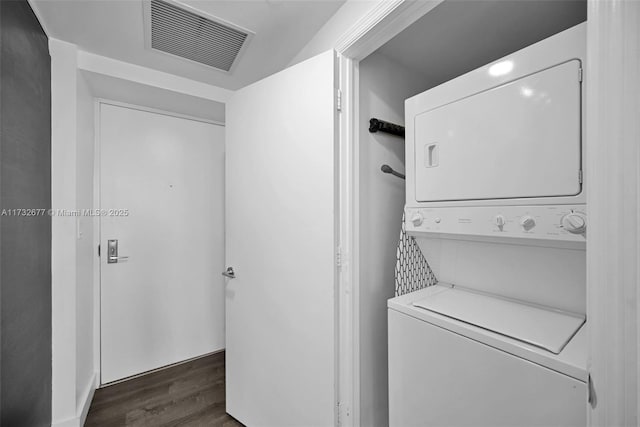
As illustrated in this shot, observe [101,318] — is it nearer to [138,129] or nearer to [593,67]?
[138,129]

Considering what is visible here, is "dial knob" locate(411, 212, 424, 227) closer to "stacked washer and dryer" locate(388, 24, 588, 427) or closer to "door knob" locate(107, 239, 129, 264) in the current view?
"stacked washer and dryer" locate(388, 24, 588, 427)

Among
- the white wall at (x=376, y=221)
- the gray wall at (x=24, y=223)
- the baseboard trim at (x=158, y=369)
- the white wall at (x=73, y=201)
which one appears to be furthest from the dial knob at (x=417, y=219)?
the baseboard trim at (x=158, y=369)

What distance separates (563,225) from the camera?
814 mm

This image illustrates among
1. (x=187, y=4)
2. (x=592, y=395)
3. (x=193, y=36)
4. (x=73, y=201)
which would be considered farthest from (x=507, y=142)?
(x=73, y=201)

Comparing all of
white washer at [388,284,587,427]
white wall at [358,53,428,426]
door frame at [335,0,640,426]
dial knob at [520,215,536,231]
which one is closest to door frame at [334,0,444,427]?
white wall at [358,53,428,426]

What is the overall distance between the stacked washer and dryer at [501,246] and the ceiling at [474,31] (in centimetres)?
40

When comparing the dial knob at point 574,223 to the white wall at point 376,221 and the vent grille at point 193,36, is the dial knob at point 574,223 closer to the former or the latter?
the white wall at point 376,221

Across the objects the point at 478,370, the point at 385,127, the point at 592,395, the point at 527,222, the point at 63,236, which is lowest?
the point at 478,370

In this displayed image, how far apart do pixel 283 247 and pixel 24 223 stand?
45.4 inches

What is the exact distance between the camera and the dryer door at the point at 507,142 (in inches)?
32.1

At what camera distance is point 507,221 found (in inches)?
37.1

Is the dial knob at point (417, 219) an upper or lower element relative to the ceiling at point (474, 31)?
lower

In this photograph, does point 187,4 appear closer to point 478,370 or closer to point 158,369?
point 478,370

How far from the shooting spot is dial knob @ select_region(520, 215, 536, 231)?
88 cm
